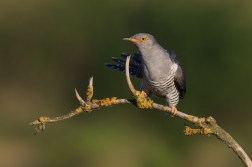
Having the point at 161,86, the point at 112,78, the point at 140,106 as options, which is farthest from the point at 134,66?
the point at 112,78

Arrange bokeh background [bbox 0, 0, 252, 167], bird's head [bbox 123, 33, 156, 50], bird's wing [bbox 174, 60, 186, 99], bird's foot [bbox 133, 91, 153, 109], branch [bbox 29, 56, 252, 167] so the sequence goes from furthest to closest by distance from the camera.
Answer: bokeh background [bbox 0, 0, 252, 167]
bird's wing [bbox 174, 60, 186, 99]
bird's head [bbox 123, 33, 156, 50]
bird's foot [bbox 133, 91, 153, 109]
branch [bbox 29, 56, 252, 167]

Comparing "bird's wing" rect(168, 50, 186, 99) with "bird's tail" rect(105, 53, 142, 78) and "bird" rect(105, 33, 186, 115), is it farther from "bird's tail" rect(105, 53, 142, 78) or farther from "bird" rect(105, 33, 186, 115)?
"bird's tail" rect(105, 53, 142, 78)

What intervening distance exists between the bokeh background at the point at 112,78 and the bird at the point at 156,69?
3.16 metres

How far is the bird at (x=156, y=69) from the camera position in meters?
3.41

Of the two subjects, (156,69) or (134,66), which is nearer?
(156,69)

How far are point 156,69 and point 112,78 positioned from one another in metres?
4.42

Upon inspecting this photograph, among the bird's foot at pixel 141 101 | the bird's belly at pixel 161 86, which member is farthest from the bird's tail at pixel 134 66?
the bird's foot at pixel 141 101

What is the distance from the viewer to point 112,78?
25.7ft

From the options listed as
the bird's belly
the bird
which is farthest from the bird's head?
the bird's belly

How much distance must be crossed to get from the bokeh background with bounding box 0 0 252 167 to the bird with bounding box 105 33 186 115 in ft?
10.4

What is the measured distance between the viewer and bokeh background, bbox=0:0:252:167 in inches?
299

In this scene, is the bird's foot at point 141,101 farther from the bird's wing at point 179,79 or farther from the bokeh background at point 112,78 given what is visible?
the bokeh background at point 112,78

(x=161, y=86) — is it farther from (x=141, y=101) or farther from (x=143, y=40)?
(x=141, y=101)

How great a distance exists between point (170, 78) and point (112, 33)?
16.6 feet
